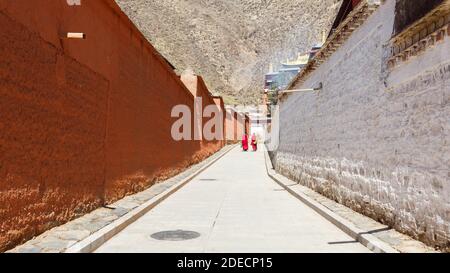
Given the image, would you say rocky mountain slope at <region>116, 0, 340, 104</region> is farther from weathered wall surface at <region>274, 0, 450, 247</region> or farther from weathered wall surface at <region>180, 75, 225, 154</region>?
weathered wall surface at <region>274, 0, 450, 247</region>

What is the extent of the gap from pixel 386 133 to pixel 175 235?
3885mm

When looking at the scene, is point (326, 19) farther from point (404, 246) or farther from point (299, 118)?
point (404, 246)

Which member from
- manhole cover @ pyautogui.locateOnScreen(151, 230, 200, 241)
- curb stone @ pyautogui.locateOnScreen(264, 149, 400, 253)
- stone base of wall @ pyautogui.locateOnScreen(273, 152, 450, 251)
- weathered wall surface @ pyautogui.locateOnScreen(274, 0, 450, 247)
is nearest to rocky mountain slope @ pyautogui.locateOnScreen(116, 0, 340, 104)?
stone base of wall @ pyautogui.locateOnScreen(273, 152, 450, 251)

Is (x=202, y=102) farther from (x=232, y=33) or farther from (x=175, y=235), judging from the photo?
(x=232, y=33)

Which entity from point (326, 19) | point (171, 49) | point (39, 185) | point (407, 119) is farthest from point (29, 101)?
point (326, 19)

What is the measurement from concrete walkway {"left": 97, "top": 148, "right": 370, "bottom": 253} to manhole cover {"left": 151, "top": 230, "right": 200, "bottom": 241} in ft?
0.42

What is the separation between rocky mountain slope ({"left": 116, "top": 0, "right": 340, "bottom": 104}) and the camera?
340ft

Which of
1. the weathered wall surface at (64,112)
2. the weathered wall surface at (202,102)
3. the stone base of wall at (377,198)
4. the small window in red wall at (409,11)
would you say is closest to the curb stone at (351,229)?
the stone base of wall at (377,198)

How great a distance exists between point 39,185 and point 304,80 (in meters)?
10.8

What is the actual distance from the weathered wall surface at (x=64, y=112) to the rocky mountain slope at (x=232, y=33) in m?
84.6

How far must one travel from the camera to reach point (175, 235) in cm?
749

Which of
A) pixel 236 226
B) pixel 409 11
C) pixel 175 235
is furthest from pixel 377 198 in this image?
pixel 175 235

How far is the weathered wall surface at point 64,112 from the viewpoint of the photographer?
573cm
